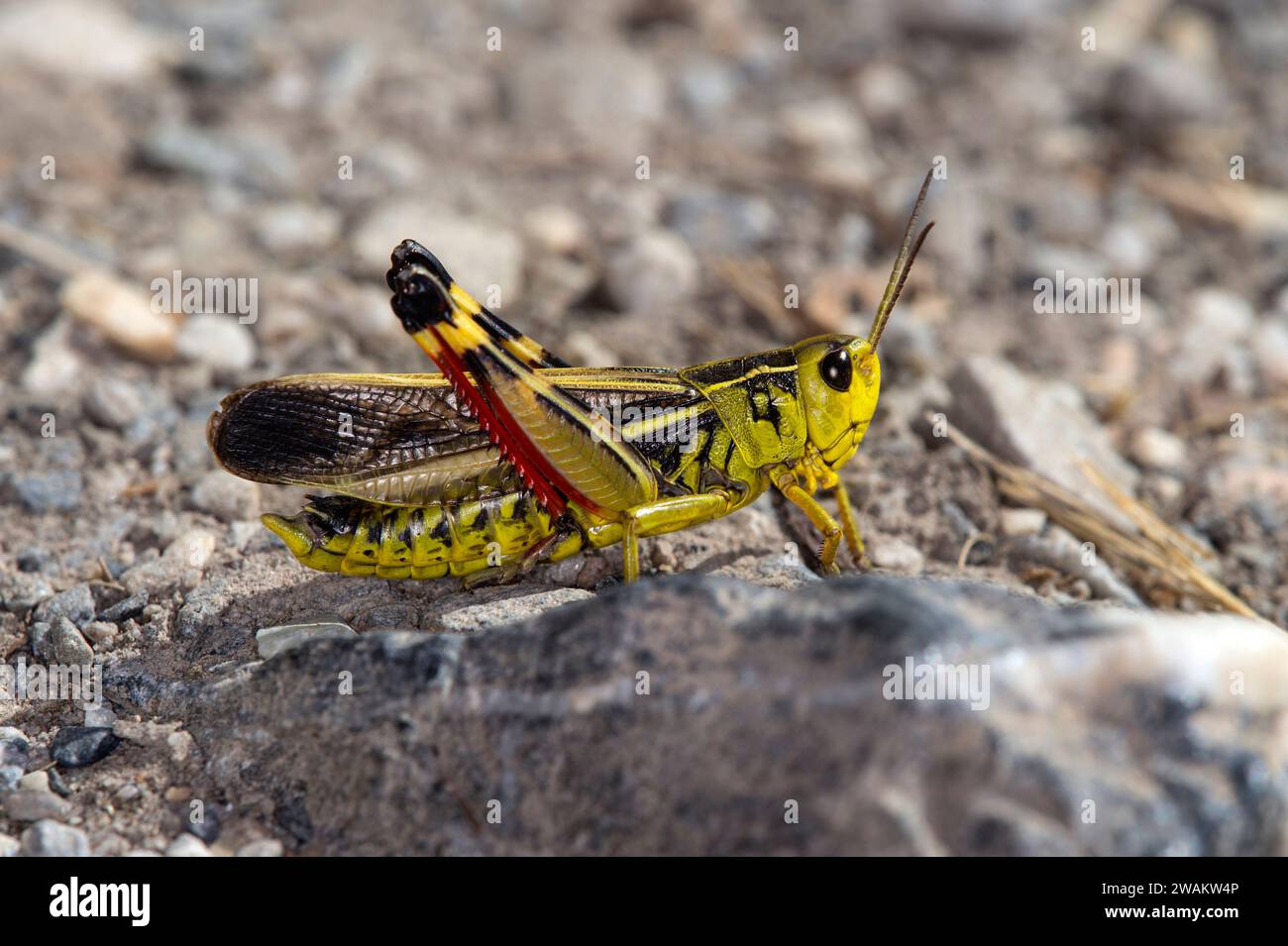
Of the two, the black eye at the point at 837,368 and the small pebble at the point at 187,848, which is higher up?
the black eye at the point at 837,368

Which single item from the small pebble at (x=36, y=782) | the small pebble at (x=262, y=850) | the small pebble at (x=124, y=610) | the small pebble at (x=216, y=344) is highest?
the small pebble at (x=216, y=344)

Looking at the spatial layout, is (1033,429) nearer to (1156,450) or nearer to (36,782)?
(1156,450)

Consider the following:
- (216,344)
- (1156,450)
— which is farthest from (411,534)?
(1156,450)

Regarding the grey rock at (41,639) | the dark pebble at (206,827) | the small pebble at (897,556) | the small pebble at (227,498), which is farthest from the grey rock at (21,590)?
the small pebble at (897,556)

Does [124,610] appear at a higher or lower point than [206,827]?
higher

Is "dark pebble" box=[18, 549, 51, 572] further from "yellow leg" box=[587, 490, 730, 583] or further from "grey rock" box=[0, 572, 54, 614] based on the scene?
"yellow leg" box=[587, 490, 730, 583]

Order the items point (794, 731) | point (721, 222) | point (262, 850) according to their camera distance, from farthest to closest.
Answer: point (721, 222), point (262, 850), point (794, 731)

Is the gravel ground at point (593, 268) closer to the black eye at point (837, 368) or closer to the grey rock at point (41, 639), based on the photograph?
the grey rock at point (41, 639)
